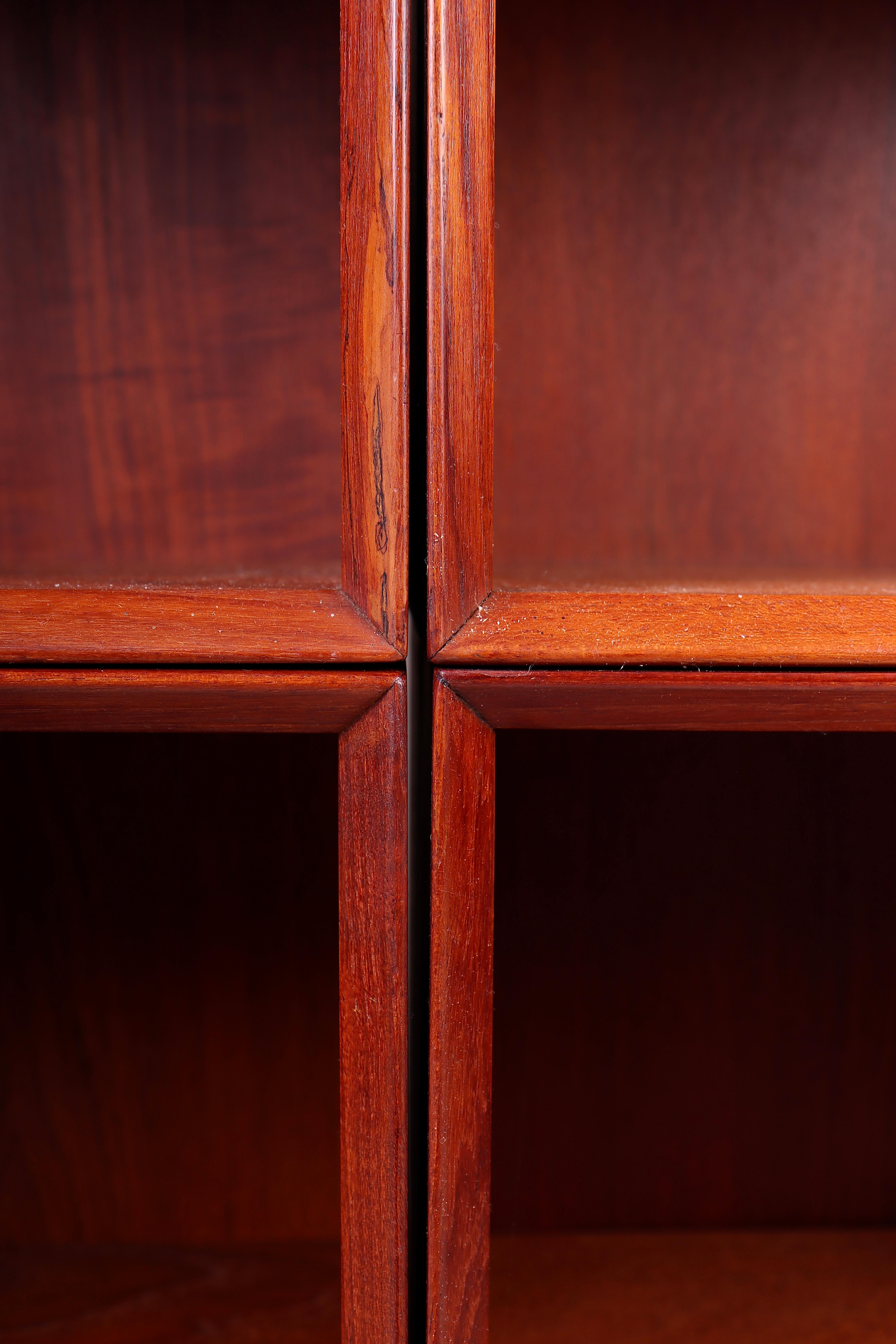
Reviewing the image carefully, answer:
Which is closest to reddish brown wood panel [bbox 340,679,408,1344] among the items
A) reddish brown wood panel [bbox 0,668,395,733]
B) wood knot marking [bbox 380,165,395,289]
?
reddish brown wood panel [bbox 0,668,395,733]

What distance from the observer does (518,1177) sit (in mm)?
693

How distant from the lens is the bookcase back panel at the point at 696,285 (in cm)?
62

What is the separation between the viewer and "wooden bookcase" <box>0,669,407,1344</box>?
66cm

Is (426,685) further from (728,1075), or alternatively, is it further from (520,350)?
(728,1075)

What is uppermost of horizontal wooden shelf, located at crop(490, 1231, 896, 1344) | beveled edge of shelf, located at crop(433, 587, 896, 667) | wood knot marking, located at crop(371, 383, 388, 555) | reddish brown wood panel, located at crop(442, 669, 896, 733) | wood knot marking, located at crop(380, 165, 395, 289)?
wood knot marking, located at crop(380, 165, 395, 289)

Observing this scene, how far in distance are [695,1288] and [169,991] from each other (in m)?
0.40

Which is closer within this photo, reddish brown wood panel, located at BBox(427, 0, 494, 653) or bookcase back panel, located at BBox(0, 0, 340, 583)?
reddish brown wood panel, located at BBox(427, 0, 494, 653)

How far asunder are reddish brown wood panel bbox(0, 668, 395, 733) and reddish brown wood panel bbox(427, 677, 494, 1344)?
1.3 inches

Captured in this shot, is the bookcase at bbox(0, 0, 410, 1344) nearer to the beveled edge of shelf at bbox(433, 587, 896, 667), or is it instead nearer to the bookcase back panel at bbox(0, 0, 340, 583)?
the bookcase back panel at bbox(0, 0, 340, 583)

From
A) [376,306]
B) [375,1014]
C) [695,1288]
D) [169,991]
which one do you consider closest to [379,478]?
[376,306]

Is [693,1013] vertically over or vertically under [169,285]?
under

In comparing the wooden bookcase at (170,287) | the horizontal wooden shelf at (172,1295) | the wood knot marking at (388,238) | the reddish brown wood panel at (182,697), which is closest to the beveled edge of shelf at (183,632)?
the reddish brown wood panel at (182,697)

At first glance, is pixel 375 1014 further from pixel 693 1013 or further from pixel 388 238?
pixel 693 1013

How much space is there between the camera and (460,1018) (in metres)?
0.34
